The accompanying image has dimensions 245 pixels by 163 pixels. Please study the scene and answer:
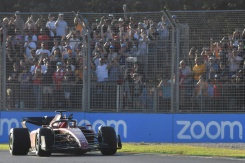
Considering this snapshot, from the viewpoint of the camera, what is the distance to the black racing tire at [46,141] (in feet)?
56.6

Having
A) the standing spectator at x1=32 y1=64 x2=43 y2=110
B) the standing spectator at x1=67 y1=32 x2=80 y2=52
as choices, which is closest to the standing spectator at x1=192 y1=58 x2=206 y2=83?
the standing spectator at x1=67 y1=32 x2=80 y2=52

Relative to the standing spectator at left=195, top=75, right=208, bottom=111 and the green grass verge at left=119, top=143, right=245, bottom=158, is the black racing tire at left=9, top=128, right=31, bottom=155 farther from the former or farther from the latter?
the standing spectator at left=195, top=75, right=208, bottom=111

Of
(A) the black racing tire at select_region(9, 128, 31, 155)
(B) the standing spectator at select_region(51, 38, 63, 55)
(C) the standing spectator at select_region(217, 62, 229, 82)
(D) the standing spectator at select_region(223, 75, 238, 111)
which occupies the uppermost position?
(B) the standing spectator at select_region(51, 38, 63, 55)

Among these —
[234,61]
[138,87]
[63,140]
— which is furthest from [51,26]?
[63,140]

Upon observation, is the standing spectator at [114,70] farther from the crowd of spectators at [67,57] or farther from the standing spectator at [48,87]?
the standing spectator at [48,87]

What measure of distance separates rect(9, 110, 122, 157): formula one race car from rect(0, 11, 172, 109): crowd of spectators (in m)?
4.85

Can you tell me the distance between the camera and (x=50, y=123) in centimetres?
1875

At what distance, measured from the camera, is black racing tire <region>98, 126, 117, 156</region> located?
17.7 meters

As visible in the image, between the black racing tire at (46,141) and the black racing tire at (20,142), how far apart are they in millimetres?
475

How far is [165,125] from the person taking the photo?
23672mm

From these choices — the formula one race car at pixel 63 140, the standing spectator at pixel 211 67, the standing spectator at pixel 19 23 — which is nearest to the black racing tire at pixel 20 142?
the formula one race car at pixel 63 140

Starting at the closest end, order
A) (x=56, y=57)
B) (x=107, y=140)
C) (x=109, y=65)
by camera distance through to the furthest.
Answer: (x=107, y=140), (x=109, y=65), (x=56, y=57)

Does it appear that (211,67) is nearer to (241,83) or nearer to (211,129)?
(241,83)

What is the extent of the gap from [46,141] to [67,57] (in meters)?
6.43
